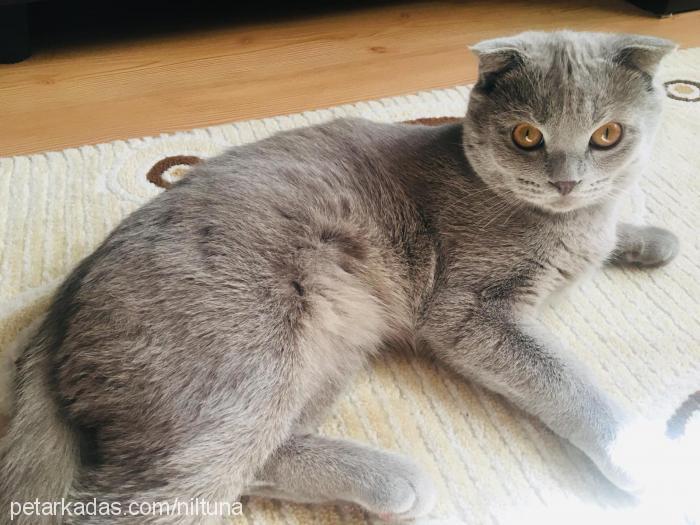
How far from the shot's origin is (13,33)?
198 cm

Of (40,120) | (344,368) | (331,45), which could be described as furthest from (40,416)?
(331,45)

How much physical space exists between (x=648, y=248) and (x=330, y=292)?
0.64 meters

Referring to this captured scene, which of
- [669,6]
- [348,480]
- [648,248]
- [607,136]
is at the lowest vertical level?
[348,480]

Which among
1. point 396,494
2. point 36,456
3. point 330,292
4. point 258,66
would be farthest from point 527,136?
point 258,66

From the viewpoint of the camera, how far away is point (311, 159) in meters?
1.10

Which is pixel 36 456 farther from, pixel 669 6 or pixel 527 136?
pixel 669 6

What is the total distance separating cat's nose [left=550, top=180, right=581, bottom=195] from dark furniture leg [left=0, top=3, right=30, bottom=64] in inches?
67.7

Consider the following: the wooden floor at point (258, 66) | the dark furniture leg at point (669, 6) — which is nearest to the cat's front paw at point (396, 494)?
the wooden floor at point (258, 66)

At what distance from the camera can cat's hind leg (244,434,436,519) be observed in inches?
34.2

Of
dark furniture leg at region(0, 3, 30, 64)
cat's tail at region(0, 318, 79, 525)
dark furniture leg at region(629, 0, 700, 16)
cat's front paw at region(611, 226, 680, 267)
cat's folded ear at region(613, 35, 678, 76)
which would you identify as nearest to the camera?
cat's tail at region(0, 318, 79, 525)

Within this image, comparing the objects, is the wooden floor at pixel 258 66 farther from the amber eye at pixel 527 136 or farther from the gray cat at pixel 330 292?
the amber eye at pixel 527 136

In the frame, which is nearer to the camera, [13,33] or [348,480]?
[348,480]

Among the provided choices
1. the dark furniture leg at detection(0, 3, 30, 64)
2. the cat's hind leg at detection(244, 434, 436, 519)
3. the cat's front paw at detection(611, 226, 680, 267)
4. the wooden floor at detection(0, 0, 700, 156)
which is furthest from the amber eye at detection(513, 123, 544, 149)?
the dark furniture leg at detection(0, 3, 30, 64)

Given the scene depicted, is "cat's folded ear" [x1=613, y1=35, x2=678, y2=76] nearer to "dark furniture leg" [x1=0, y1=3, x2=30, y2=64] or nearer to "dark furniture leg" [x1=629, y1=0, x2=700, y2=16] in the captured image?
"dark furniture leg" [x1=629, y1=0, x2=700, y2=16]
